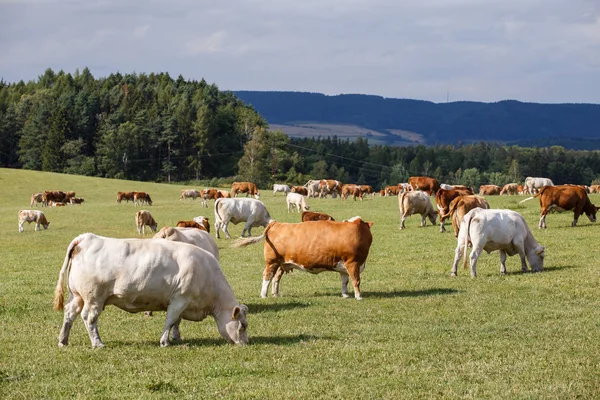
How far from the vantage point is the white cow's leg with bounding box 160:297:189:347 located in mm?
12477

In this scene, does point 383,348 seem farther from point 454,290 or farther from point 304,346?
point 454,290

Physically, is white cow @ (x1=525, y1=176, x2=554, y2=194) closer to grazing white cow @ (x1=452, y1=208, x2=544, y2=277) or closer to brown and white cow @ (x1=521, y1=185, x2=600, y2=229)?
brown and white cow @ (x1=521, y1=185, x2=600, y2=229)

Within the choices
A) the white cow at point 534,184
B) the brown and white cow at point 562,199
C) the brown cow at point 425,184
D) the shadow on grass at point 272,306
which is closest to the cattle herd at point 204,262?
the shadow on grass at point 272,306

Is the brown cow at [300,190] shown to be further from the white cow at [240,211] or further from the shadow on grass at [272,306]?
the shadow on grass at [272,306]

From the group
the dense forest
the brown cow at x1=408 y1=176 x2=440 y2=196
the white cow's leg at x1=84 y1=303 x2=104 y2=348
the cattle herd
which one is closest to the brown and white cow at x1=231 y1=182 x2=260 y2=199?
the brown cow at x1=408 y1=176 x2=440 y2=196

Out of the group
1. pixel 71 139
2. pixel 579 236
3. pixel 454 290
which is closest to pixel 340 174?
pixel 71 139

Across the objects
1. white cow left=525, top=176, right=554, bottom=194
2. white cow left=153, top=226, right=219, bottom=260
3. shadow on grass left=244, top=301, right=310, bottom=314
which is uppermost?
→ white cow left=153, top=226, right=219, bottom=260

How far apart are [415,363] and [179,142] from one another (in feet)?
437

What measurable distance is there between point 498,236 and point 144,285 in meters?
11.6

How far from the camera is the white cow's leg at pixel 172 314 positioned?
40.9ft

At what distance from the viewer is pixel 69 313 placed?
41.2ft

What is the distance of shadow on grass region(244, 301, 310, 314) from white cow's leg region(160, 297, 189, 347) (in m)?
3.84

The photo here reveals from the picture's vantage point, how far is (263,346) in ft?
41.2

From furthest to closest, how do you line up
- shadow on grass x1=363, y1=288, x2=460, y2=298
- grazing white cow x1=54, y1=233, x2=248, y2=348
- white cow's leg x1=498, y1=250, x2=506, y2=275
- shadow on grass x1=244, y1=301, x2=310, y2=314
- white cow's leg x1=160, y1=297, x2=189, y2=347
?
white cow's leg x1=498, y1=250, x2=506, y2=275
shadow on grass x1=363, y1=288, x2=460, y2=298
shadow on grass x1=244, y1=301, x2=310, y2=314
white cow's leg x1=160, y1=297, x2=189, y2=347
grazing white cow x1=54, y1=233, x2=248, y2=348
